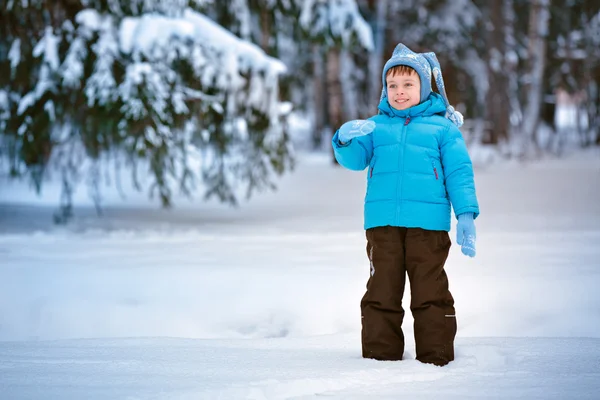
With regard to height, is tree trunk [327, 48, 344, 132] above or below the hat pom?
above

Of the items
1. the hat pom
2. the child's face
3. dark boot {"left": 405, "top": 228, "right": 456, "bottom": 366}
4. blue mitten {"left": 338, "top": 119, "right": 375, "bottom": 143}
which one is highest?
the child's face

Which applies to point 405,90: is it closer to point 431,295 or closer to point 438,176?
point 438,176

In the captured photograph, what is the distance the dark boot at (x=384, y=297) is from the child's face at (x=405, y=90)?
597mm

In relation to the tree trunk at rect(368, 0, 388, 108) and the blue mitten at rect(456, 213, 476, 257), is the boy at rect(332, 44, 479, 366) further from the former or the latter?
the tree trunk at rect(368, 0, 388, 108)

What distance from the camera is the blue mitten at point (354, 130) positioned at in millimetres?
3838

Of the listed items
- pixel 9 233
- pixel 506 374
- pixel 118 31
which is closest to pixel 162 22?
pixel 118 31

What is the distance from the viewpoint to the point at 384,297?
3912 mm

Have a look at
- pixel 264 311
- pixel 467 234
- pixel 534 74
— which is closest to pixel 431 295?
pixel 467 234

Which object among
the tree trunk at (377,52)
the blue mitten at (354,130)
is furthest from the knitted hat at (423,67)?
the tree trunk at (377,52)

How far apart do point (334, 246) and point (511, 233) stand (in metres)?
1.82

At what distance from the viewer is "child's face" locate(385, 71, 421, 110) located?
12.8ft

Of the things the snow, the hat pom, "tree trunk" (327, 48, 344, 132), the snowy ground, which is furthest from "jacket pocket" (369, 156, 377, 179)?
"tree trunk" (327, 48, 344, 132)

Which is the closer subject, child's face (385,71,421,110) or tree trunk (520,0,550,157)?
child's face (385,71,421,110)

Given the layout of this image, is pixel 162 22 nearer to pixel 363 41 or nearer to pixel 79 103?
pixel 79 103
